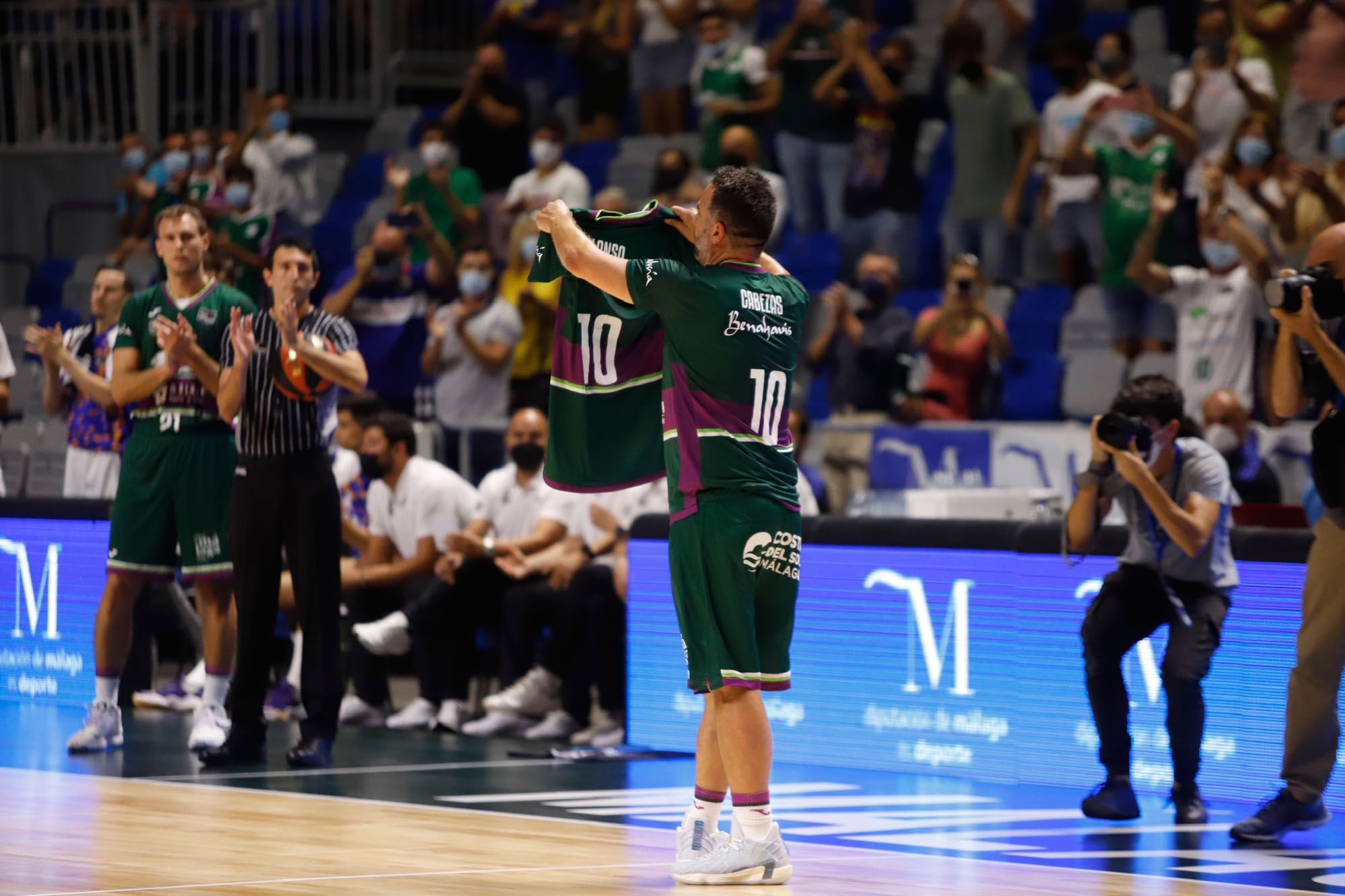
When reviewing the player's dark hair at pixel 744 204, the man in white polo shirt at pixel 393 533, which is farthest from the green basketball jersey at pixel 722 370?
the man in white polo shirt at pixel 393 533

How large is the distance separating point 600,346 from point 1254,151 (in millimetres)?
7235

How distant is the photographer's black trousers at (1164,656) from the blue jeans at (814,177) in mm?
7478

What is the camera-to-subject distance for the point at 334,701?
348 inches

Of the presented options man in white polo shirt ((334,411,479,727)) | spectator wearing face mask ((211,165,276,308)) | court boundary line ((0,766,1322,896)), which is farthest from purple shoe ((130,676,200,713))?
spectator wearing face mask ((211,165,276,308))

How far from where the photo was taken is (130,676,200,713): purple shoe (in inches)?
444

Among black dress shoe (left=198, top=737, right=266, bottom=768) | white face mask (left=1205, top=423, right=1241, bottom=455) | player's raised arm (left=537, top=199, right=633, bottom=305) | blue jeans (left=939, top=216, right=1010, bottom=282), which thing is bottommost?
black dress shoe (left=198, top=737, right=266, bottom=768)

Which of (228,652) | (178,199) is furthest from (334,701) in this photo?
(178,199)

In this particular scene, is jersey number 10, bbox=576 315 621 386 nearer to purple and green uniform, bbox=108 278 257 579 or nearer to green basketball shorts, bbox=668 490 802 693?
green basketball shorts, bbox=668 490 802 693

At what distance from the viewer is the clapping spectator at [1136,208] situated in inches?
521

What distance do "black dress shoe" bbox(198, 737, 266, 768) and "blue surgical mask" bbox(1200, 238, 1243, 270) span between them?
21.8ft

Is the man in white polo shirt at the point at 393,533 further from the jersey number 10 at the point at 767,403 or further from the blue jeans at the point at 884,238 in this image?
the jersey number 10 at the point at 767,403

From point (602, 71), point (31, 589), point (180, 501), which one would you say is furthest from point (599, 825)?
point (602, 71)

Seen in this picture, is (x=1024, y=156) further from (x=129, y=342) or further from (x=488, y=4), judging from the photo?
(x=488, y=4)

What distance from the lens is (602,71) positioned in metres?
18.0
